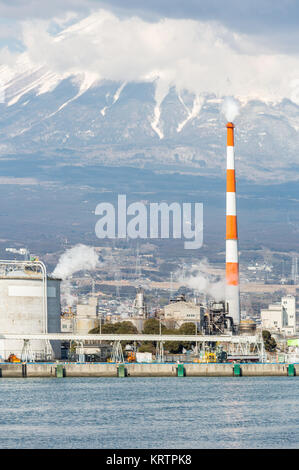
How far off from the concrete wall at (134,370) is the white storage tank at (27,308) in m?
15.6

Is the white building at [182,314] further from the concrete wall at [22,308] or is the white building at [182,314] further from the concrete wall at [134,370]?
the concrete wall at [134,370]

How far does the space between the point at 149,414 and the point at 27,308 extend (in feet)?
194

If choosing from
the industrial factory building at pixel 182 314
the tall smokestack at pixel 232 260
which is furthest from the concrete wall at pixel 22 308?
the industrial factory building at pixel 182 314

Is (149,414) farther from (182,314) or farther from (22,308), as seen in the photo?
(182,314)

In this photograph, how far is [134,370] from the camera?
4190 inches

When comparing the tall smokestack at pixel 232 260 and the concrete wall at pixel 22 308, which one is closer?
the concrete wall at pixel 22 308

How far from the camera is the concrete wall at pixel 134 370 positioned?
345 feet

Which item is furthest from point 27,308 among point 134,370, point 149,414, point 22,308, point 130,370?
point 149,414

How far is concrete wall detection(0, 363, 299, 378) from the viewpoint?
4141 inches

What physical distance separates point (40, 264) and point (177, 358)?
1910 cm

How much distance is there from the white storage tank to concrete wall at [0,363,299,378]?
51.1 feet
